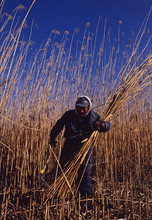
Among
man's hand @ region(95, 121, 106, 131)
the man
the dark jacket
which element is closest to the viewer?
man's hand @ region(95, 121, 106, 131)

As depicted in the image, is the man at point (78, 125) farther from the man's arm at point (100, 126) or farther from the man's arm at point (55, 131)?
the man's arm at point (100, 126)

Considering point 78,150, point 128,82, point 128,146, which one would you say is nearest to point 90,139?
point 78,150

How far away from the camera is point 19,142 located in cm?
215

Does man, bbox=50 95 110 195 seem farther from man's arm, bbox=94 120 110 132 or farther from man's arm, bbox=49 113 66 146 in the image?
man's arm, bbox=94 120 110 132

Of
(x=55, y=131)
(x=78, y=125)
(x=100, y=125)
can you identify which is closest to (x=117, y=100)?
(x=100, y=125)

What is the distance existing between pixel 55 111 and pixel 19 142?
0.64 metres

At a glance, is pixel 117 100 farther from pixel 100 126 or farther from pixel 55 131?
pixel 55 131

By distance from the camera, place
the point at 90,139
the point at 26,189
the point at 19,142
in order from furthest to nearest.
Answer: the point at 19,142, the point at 26,189, the point at 90,139

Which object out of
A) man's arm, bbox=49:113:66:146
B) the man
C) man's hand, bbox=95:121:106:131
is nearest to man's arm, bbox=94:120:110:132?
man's hand, bbox=95:121:106:131

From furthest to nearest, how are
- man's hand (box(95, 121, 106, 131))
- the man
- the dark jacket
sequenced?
the dark jacket
the man
man's hand (box(95, 121, 106, 131))

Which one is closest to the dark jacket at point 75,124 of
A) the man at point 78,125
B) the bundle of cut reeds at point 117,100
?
the man at point 78,125

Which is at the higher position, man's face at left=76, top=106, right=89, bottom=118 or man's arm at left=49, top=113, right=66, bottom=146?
man's face at left=76, top=106, right=89, bottom=118

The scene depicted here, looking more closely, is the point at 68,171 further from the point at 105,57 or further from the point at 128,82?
the point at 105,57

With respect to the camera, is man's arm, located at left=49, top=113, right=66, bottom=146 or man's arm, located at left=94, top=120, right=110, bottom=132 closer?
man's arm, located at left=94, top=120, right=110, bottom=132
